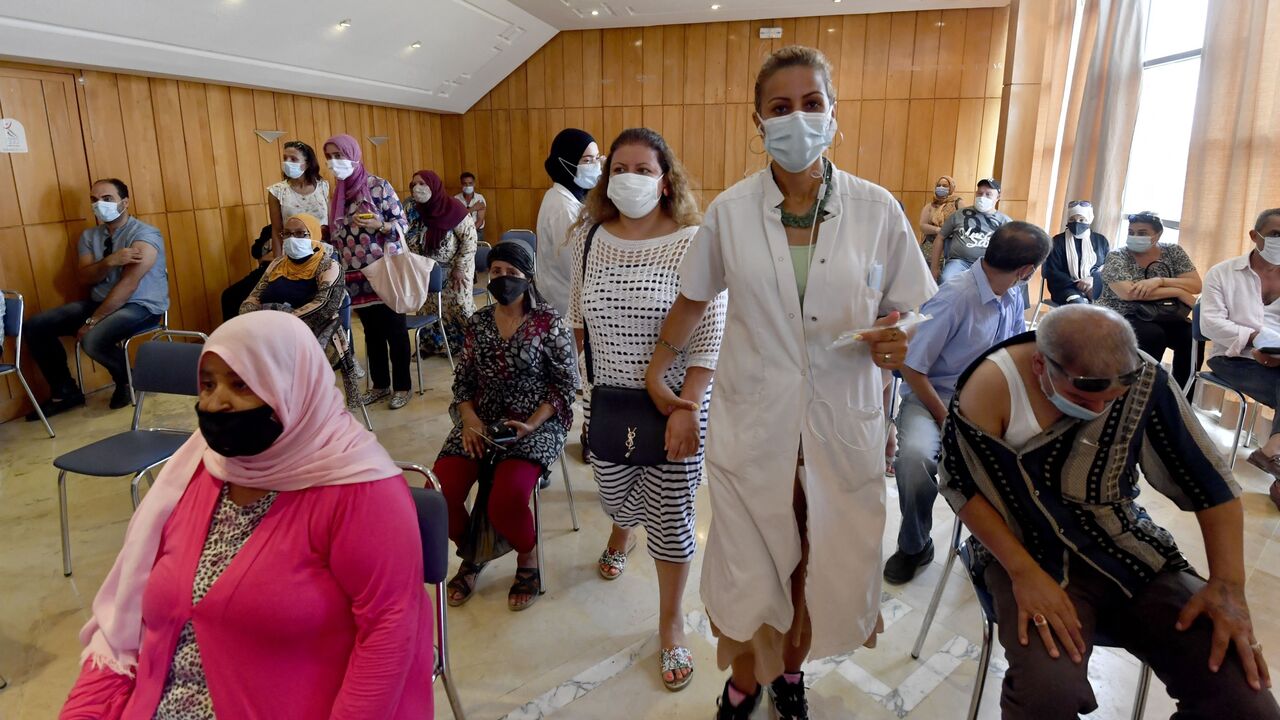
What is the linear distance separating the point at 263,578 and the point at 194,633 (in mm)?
191

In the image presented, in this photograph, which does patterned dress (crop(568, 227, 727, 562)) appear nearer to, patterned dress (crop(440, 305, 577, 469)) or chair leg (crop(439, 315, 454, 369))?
patterned dress (crop(440, 305, 577, 469))

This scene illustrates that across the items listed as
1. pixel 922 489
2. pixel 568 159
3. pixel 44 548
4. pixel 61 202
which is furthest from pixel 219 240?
pixel 922 489

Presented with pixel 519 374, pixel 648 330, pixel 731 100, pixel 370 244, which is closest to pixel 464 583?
pixel 519 374

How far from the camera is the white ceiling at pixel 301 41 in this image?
4559mm

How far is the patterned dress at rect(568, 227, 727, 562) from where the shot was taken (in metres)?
2.08

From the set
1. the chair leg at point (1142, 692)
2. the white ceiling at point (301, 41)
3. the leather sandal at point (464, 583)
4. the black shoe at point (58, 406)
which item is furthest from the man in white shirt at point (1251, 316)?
the black shoe at point (58, 406)

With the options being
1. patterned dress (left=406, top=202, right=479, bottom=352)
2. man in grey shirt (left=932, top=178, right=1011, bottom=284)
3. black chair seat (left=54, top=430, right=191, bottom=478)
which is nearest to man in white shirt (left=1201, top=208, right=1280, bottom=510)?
man in grey shirt (left=932, top=178, right=1011, bottom=284)

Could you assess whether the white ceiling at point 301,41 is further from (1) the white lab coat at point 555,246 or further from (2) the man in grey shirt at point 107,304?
(1) the white lab coat at point 555,246

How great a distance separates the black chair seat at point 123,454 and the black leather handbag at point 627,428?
6.15 ft

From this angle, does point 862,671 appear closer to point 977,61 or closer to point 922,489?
point 922,489

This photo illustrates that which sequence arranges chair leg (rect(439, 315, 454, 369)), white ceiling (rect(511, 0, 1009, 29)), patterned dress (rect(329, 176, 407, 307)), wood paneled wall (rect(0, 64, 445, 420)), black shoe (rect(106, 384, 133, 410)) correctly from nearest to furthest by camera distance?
patterned dress (rect(329, 176, 407, 307)), wood paneled wall (rect(0, 64, 445, 420)), black shoe (rect(106, 384, 133, 410)), chair leg (rect(439, 315, 454, 369)), white ceiling (rect(511, 0, 1009, 29))

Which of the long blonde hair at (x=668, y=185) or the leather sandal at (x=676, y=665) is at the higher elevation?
the long blonde hair at (x=668, y=185)

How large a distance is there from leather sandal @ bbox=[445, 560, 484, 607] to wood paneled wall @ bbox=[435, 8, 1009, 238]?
621 cm

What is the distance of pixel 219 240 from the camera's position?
6.32 meters
